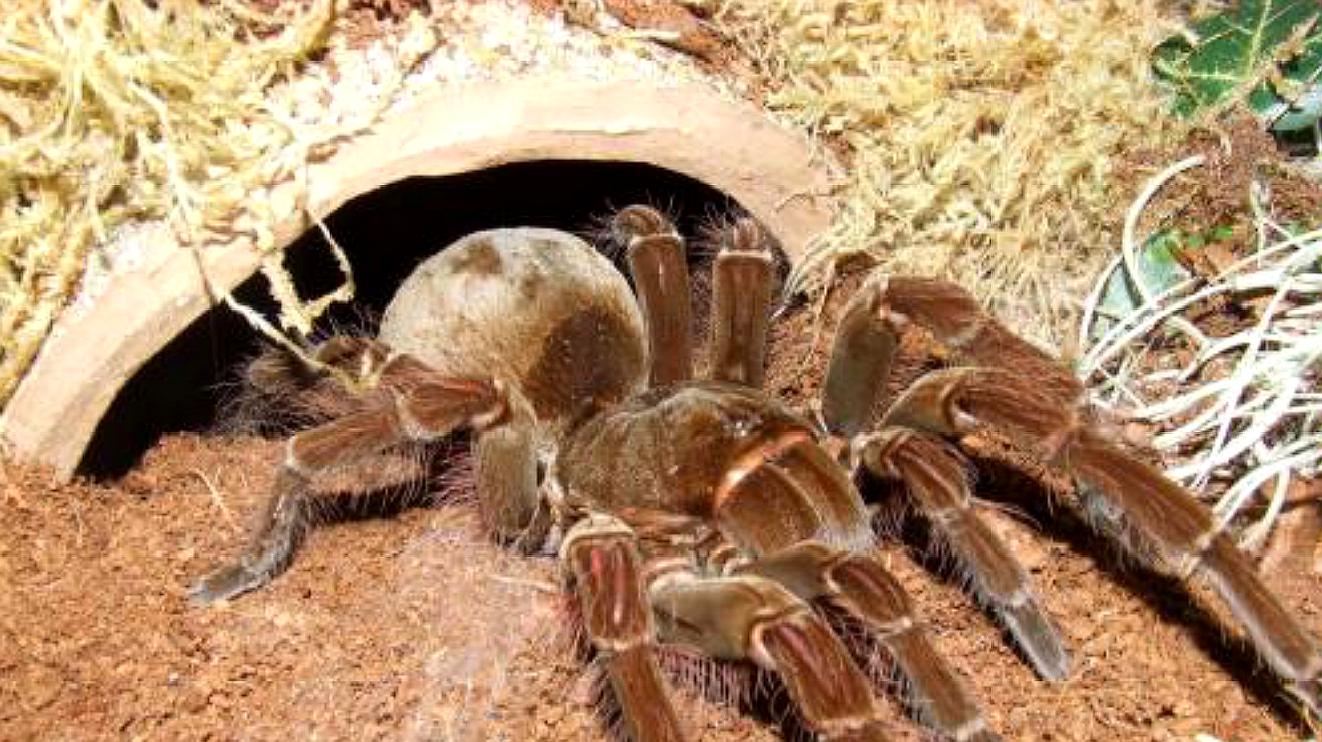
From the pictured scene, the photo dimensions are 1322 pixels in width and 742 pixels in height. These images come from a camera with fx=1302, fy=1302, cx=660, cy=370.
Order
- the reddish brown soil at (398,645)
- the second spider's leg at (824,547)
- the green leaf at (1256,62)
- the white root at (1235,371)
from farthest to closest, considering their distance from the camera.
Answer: the green leaf at (1256,62) < the white root at (1235,371) < the reddish brown soil at (398,645) < the second spider's leg at (824,547)

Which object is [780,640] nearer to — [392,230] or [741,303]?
[741,303]

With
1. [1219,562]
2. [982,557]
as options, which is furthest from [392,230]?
[1219,562]

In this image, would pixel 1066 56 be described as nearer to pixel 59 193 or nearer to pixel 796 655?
pixel 796 655

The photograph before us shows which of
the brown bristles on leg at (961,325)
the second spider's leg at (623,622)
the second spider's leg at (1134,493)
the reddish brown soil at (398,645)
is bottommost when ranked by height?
the reddish brown soil at (398,645)

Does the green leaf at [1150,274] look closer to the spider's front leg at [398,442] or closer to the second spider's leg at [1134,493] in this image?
the second spider's leg at [1134,493]

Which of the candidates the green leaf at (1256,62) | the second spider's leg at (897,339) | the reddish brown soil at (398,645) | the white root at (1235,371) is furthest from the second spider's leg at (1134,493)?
the green leaf at (1256,62)
